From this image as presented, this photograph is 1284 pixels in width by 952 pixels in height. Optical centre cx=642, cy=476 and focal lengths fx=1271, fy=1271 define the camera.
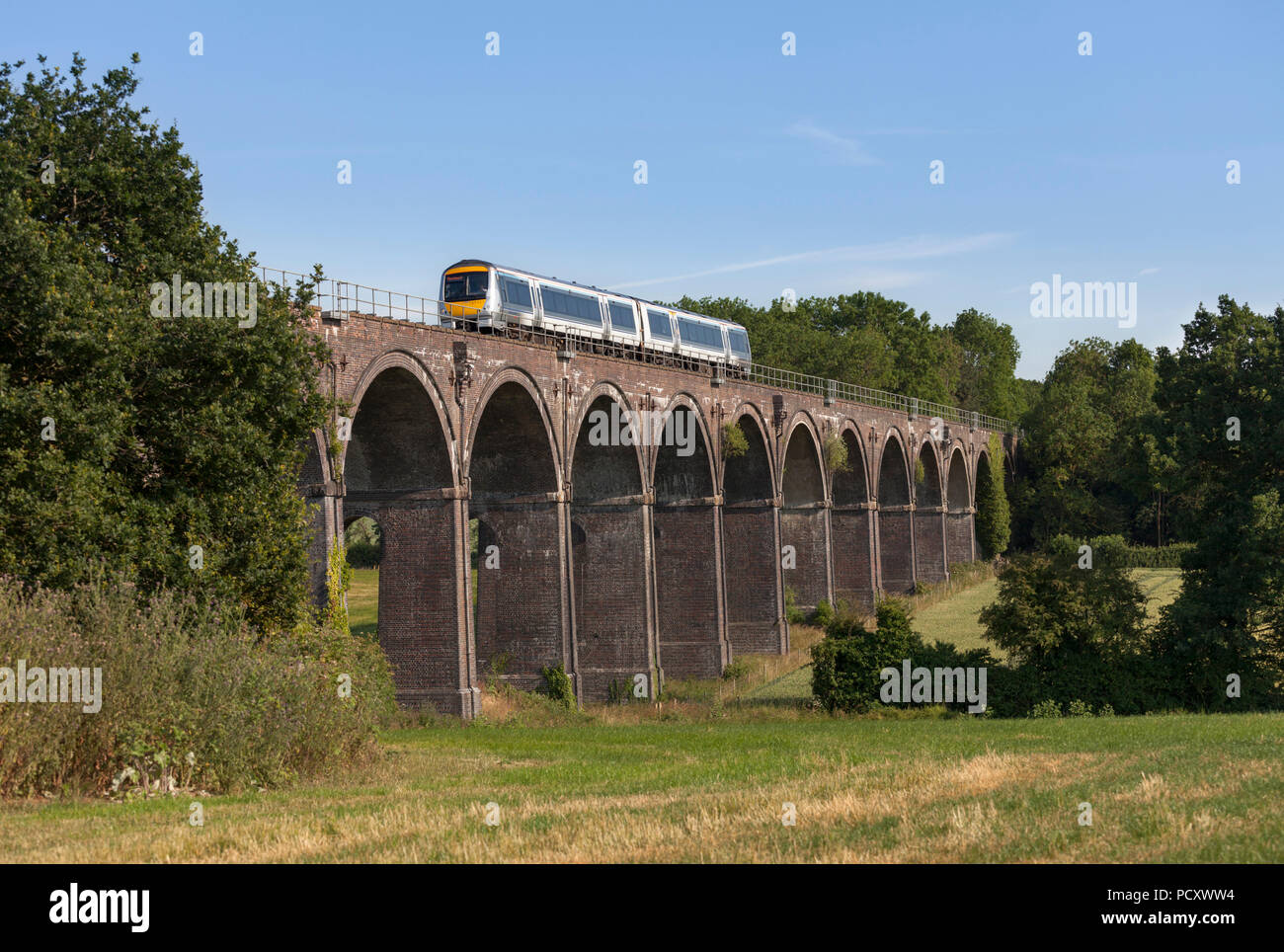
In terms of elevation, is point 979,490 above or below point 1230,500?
above

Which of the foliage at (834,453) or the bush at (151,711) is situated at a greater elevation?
the foliage at (834,453)

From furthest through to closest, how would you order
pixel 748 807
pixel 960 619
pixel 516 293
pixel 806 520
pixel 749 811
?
pixel 806 520 → pixel 960 619 → pixel 516 293 → pixel 748 807 → pixel 749 811

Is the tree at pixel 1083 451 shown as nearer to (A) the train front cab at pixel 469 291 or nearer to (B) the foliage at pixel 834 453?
(B) the foliage at pixel 834 453

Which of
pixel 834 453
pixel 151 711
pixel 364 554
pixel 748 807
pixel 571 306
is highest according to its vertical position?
pixel 571 306

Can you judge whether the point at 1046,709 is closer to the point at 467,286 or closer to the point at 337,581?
the point at 337,581

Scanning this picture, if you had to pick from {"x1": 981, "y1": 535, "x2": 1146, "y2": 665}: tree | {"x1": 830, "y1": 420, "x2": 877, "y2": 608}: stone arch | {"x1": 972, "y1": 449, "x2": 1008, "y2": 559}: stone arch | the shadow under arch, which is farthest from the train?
{"x1": 972, "y1": 449, "x2": 1008, "y2": 559}: stone arch

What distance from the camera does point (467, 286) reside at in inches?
1391

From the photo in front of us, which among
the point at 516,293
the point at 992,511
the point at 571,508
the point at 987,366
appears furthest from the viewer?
the point at 987,366

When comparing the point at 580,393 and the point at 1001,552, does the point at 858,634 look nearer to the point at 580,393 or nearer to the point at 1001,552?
the point at 580,393

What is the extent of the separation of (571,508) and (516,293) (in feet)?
21.4

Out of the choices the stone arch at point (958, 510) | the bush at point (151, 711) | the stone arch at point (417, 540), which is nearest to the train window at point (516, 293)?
the stone arch at point (417, 540)

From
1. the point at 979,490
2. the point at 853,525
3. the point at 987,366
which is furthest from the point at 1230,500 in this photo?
the point at 987,366

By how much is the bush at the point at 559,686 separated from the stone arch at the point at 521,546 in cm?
19

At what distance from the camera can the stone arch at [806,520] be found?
51.7 m
